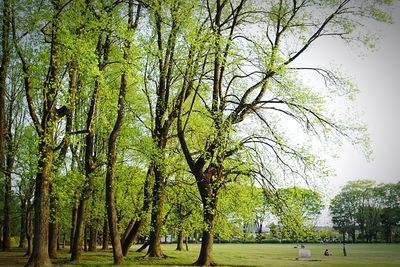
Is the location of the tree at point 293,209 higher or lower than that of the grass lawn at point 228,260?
higher

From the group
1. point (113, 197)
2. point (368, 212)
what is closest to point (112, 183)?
point (113, 197)

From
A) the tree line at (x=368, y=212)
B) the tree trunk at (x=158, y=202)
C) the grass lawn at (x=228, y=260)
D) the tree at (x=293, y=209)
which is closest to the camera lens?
the tree at (x=293, y=209)

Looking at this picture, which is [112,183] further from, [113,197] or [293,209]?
[293,209]

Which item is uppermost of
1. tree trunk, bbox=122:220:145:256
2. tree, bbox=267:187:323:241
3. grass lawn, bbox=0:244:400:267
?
tree, bbox=267:187:323:241

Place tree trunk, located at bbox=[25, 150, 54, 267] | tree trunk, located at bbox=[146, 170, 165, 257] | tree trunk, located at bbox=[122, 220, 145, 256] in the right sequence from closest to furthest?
tree trunk, located at bbox=[25, 150, 54, 267] → tree trunk, located at bbox=[146, 170, 165, 257] → tree trunk, located at bbox=[122, 220, 145, 256]

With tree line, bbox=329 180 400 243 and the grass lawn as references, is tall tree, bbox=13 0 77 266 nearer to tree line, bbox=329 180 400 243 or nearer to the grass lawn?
the grass lawn

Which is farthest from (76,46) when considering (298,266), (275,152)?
(298,266)

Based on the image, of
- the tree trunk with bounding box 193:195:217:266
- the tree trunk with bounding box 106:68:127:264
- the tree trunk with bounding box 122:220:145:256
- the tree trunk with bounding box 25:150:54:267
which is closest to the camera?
the tree trunk with bounding box 25:150:54:267

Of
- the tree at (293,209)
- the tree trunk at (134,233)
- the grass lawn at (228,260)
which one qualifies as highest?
the tree at (293,209)

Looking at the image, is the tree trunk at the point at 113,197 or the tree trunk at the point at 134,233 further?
the tree trunk at the point at 134,233

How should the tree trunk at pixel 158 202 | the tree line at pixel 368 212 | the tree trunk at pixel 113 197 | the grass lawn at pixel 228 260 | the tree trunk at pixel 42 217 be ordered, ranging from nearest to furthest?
the tree trunk at pixel 42 217
the tree trunk at pixel 113 197
the tree trunk at pixel 158 202
the grass lawn at pixel 228 260
the tree line at pixel 368 212

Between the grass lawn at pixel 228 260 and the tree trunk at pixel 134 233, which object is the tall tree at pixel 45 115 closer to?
the grass lawn at pixel 228 260

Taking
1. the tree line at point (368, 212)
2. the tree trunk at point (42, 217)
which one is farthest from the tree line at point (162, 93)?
the tree line at point (368, 212)

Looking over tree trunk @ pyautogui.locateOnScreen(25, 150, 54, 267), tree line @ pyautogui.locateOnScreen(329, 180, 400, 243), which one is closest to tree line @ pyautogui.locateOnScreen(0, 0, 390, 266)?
tree trunk @ pyautogui.locateOnScreen(25, 150, 54, 267)
